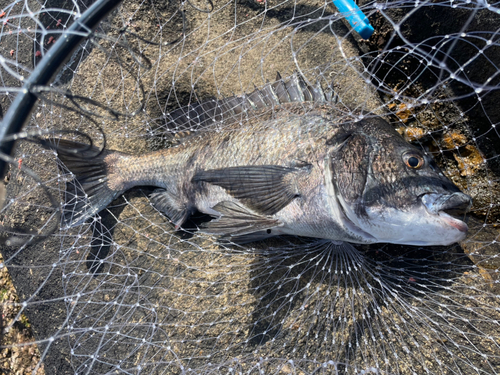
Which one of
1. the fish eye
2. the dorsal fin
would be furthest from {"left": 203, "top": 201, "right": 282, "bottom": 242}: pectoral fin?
the fish eye

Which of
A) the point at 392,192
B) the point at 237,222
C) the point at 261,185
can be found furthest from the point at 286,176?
the point at 392,192

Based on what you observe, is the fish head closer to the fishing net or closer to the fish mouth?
the fish mouth

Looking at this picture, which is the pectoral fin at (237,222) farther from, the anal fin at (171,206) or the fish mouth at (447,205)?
the fish mouth at (447,205)

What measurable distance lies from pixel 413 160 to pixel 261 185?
0.90m

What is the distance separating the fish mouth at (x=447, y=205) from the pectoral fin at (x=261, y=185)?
0.72 m

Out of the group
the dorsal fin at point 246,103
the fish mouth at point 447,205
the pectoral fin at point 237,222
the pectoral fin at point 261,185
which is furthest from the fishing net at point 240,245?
the fish mouth at point 447,205

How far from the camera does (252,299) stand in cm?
214

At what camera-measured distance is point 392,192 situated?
6.02ft

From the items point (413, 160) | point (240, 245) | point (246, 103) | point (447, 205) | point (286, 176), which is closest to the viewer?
point (447, 205)

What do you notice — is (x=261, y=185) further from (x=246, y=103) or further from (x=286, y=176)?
(x=246, y=103)

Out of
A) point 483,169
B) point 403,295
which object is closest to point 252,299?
point 403,295

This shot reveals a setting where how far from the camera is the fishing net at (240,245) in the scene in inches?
79.7

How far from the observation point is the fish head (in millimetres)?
1766

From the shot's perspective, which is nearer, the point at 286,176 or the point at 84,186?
the point at 286,176
